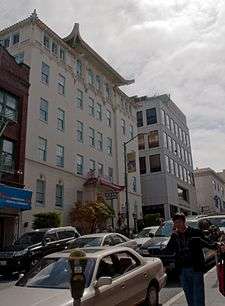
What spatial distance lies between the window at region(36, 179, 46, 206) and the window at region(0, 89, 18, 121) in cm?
537

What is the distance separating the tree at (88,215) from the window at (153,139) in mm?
24969

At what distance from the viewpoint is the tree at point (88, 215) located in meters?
30.6

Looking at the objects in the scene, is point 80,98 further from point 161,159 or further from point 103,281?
point 103,281

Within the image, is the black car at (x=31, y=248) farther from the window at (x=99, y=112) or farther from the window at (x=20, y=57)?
the window at (x=99, y=112)

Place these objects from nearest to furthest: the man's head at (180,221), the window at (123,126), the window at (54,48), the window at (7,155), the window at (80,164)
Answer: the man's head at (180,221) → the window at (7,155) → the window at (54,48) → the window at (80,164) → the window at (123,126)

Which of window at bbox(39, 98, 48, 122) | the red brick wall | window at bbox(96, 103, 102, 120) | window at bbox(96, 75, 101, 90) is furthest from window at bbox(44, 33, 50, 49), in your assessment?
window at bbox(96, 103, 102, 120)

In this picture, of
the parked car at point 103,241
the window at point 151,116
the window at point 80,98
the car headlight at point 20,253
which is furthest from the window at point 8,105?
the window at point 151,116

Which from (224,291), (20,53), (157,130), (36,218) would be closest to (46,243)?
(36,218)

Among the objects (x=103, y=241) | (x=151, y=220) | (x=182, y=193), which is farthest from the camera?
(x=182, y=193)

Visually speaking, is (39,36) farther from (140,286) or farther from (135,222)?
(140,286)

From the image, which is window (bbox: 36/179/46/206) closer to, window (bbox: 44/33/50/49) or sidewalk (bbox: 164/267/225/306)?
window (bbox: 44/33/50/49)

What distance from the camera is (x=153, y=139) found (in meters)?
55.7

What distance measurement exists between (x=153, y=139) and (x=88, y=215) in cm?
2714

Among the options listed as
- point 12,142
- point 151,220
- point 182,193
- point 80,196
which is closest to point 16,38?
point 12,142
